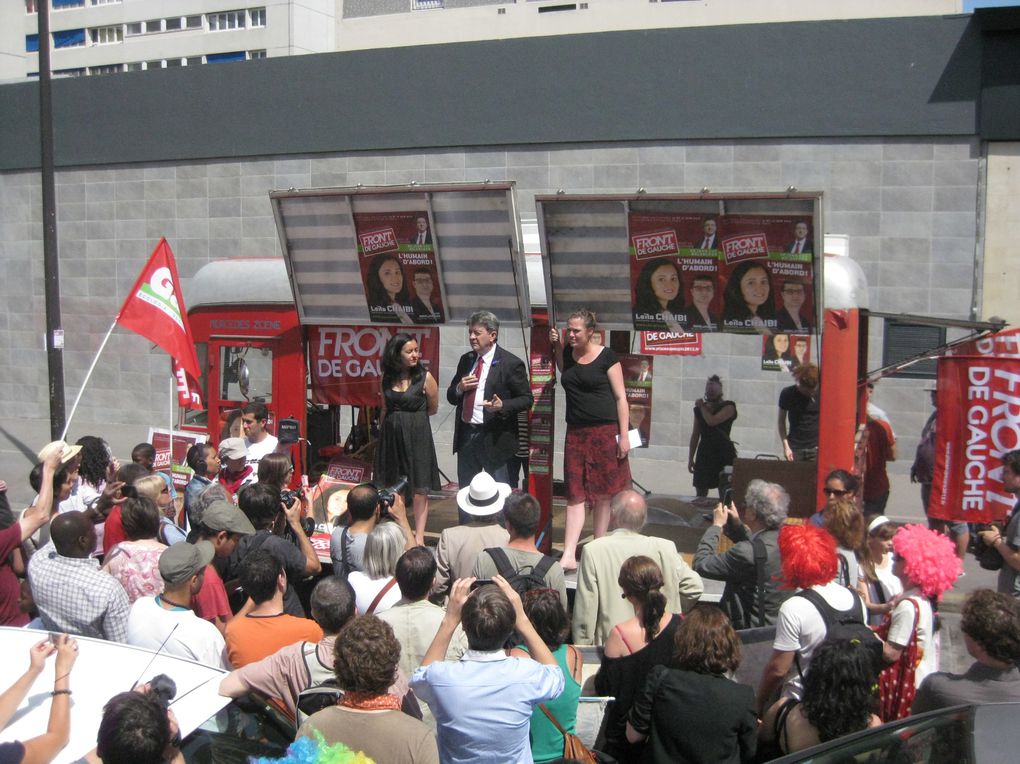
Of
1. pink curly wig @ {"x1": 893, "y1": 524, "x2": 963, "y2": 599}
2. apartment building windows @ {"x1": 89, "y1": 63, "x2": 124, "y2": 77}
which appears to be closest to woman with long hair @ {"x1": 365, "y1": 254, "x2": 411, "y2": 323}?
pink curly wig @ {"x1": 893, "y1": 524, "x2": 963, "y2": 599}

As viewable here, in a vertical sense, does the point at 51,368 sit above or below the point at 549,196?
below

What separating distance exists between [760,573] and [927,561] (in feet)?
2.56

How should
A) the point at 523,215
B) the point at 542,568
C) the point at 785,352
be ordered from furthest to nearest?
the point at 523,215 < the point at 785,352 < the point at 542,568

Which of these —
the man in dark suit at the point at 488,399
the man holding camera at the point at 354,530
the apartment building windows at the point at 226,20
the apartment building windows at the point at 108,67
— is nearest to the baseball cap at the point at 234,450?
the man in dark suit at the point at 488,399

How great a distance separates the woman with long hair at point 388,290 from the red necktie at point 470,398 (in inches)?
31.4

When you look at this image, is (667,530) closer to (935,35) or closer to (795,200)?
(795,200)

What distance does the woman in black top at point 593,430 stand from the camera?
6778 millimetres

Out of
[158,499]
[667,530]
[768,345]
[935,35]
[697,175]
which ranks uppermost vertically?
[935,35]

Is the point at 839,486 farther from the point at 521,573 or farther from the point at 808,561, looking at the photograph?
the point at 521,573

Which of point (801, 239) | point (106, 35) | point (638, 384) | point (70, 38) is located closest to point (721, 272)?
point (801, 239)

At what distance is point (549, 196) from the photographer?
22.4 ft

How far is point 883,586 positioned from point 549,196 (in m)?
3.38

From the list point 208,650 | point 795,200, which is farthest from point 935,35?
point 208,650

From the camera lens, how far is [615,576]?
16.2 feet
